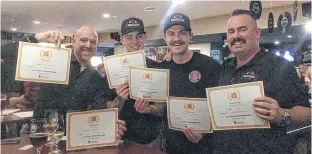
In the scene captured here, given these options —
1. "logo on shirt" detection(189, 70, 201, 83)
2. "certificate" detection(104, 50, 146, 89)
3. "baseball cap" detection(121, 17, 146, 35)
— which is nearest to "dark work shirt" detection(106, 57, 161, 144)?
Answer: "certificate" detection(104, 50, 146, 89)

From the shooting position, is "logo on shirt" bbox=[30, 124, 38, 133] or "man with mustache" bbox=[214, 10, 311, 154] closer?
"logo on shirt" bbox=[30, 124, 38, 133]

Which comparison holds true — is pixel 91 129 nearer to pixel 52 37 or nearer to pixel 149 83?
pixel 149 83

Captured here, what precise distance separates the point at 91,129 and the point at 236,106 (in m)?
0.68

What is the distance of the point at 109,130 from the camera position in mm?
1426

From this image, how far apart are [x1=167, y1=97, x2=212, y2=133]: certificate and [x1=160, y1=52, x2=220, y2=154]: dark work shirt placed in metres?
0.24

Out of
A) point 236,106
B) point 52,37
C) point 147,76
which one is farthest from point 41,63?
point 236,106

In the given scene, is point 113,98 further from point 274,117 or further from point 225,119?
point 274,117

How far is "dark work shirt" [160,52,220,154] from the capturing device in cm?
181

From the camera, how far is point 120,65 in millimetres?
1742

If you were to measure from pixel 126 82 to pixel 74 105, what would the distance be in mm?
391

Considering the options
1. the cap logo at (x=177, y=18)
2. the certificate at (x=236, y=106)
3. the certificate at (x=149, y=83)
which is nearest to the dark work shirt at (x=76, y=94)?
the certificate at (x=149, y=83)

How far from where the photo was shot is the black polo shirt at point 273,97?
1439mm

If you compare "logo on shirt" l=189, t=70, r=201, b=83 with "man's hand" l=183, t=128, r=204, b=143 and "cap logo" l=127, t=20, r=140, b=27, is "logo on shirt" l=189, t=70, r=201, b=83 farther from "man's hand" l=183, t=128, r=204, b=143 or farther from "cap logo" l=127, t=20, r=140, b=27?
"cap logo" l=127, t=20, r=140, b=27

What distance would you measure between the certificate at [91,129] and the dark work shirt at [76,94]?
396 millimetres
